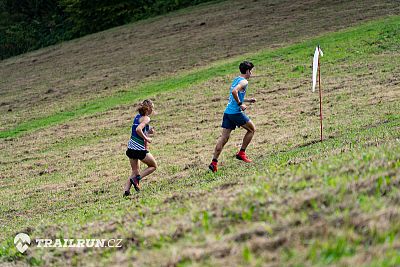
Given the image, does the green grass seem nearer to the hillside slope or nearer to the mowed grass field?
the mowed grass field

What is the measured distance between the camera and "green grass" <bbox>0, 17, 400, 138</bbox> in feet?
82.8

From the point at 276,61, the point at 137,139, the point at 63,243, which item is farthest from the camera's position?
the point at 276,61

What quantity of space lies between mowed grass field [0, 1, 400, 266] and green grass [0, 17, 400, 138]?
10cm

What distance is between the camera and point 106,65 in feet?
119

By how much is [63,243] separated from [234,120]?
17.8 ft

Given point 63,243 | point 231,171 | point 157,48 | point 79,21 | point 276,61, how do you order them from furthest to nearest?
point 79,21 → point 157,48 → point 276,61 → point 231,171 → point 63,243

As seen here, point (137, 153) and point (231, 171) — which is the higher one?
point (137, 153)

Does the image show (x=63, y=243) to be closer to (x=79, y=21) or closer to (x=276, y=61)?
(x=276, y=61)

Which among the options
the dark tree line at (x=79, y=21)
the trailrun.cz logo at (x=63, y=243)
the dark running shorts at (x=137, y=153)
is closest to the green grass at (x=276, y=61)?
the dark running shorts at (x=137, y=153)

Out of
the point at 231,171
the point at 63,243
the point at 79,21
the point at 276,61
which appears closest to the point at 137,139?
the point at 231,171

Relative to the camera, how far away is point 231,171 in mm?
11945

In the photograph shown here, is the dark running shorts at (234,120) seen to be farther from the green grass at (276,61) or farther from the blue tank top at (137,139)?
the green grass at (276,61)

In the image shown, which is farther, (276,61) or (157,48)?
(157,48)

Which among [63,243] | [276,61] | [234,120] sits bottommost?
[276,61]
